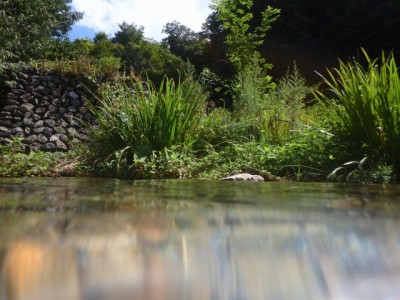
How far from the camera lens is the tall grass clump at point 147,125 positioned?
4348 mm

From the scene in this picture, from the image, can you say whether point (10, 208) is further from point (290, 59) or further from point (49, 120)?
point (290, 59)

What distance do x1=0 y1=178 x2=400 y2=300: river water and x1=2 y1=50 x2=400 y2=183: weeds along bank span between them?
2.39 metres

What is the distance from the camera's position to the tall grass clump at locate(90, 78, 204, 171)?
4348mm

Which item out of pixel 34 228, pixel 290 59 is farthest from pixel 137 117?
pixel 290 59

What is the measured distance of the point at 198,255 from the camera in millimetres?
712

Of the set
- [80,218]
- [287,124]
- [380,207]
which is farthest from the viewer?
[287,124]

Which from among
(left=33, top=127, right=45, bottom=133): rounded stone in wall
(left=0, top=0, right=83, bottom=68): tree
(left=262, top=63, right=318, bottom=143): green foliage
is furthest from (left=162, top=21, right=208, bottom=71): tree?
(left=262, top=63, right=318, bottom=143): green foliage

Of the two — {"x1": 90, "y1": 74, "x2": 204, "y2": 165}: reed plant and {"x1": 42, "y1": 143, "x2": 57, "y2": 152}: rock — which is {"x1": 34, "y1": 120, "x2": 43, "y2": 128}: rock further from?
{"x1": 90, "y1": 74, "x2": 204, "y2": 165}: reed plant

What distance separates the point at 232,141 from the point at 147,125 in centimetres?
105

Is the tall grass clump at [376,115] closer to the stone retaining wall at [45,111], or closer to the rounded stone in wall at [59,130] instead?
the stone retaining wall at [45,111]

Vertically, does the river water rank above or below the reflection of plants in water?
below

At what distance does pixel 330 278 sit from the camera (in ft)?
1.96

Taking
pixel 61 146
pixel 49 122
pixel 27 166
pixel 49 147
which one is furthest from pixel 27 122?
pixel 27 166

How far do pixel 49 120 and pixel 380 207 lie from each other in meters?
9.10
